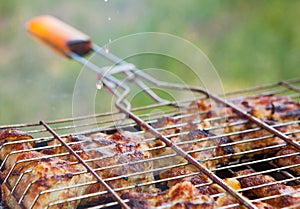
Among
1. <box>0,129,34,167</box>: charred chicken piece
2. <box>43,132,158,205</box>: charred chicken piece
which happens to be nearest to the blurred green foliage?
<box>0,129,34,167</box>: charred chicken piece

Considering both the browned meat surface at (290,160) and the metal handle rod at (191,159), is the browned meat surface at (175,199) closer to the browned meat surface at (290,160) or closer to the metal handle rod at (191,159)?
the metal handle rod at (191,159)

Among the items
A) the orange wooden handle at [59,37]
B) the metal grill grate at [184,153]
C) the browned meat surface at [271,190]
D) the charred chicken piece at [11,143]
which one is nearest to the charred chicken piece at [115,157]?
the metal grill grate at [184,153]

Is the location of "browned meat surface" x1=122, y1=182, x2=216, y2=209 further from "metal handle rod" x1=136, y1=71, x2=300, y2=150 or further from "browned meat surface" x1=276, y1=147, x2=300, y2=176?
"metal handle rod" x1=136, y1=71, x2=300, y2=150

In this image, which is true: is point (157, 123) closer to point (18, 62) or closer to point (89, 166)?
point (89, 166)

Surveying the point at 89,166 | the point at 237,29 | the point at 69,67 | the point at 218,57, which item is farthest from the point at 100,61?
the point at 89,166

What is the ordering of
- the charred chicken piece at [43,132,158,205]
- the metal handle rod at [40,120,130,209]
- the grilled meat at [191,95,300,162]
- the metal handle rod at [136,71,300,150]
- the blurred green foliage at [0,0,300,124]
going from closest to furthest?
the metal handle rod at [40,120,130,209], the charred chicken piece at [43,132,158,205], the metal handle rod at [136,71,300,150], the grilled meat at [191,95,300,162], the blurred green foliage at [0,0,300,124]

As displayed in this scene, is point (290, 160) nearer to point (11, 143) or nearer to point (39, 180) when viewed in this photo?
point (39, 180)
